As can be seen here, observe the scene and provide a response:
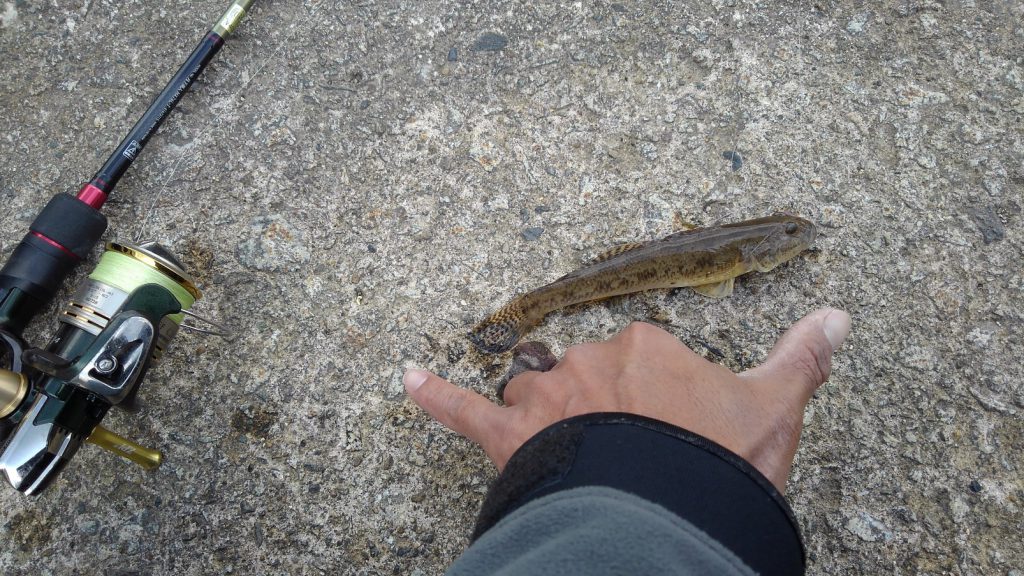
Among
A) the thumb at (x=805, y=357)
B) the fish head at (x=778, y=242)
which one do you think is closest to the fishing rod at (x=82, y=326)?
the thumb at (x=805, y=357)

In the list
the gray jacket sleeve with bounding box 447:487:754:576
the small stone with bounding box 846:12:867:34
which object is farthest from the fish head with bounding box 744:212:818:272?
the gray jacket sleeve with bounding box 447:487:754:576

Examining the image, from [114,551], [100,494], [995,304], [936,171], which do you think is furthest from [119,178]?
[995,304]

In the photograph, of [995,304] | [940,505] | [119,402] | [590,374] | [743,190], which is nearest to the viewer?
[590,374]

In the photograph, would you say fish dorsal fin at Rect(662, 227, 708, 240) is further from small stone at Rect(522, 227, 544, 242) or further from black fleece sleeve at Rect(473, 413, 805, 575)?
black fleece sleeve at Rect(473, 413, 805, 575)

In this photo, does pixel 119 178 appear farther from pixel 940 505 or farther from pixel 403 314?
pixel 940 505

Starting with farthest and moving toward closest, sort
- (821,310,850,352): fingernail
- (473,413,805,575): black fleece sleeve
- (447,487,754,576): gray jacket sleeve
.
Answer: (821,310,850,352): fingernail → (473,413,805,575): black fleece sleeve → (447,487,754,576): gray jacket sleeve

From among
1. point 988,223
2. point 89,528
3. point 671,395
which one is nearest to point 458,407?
point 671,395

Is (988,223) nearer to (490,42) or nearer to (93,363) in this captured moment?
(490,42)
